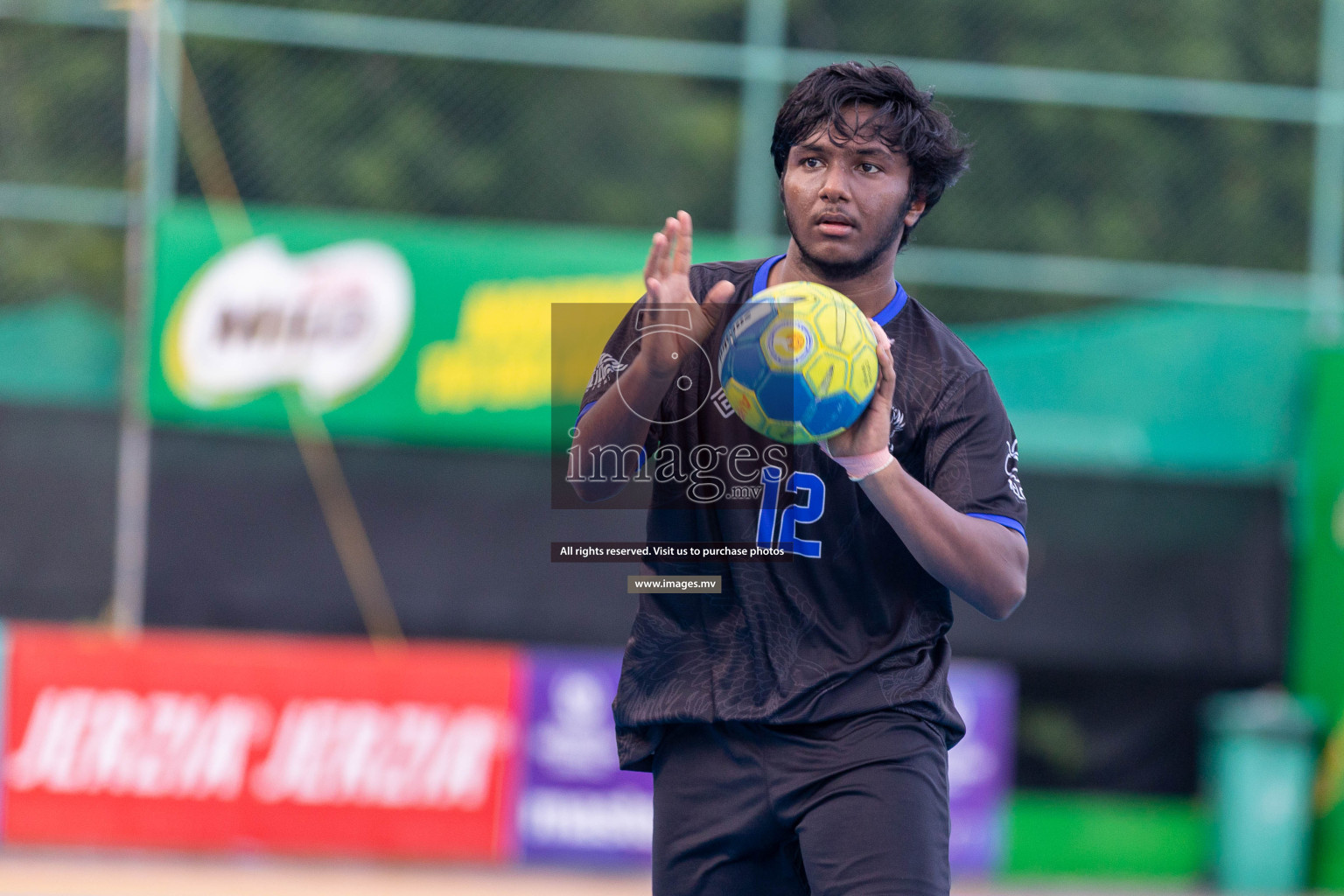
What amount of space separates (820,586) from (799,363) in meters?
0.47

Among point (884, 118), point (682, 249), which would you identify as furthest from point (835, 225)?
point (682, 249)

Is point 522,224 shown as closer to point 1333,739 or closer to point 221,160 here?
point 221,160

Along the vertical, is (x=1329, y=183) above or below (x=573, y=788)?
above

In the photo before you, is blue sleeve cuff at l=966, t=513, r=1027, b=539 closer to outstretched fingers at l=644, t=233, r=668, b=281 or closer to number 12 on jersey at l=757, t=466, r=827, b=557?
number 12 on jersey at l=757, t=466, r=827, b=557

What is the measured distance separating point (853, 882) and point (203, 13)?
756 centimetres

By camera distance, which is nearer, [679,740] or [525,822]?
[679,740]

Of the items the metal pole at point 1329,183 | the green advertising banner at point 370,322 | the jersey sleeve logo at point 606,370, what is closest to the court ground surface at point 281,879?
the green advertising banner at point 370,322

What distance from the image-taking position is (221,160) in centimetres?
881

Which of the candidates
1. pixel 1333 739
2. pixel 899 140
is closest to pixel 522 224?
pixel 1333 739

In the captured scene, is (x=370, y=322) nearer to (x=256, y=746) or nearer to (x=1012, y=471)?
(x=256, y=746)

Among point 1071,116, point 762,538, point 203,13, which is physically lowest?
point 762,538

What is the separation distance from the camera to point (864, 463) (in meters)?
2.59

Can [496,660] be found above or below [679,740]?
above

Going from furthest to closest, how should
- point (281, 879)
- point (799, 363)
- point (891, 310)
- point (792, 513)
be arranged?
1. point (281, 879)
2. point (891, 310)
3. point (792, 513)
4. point (799, 363)
